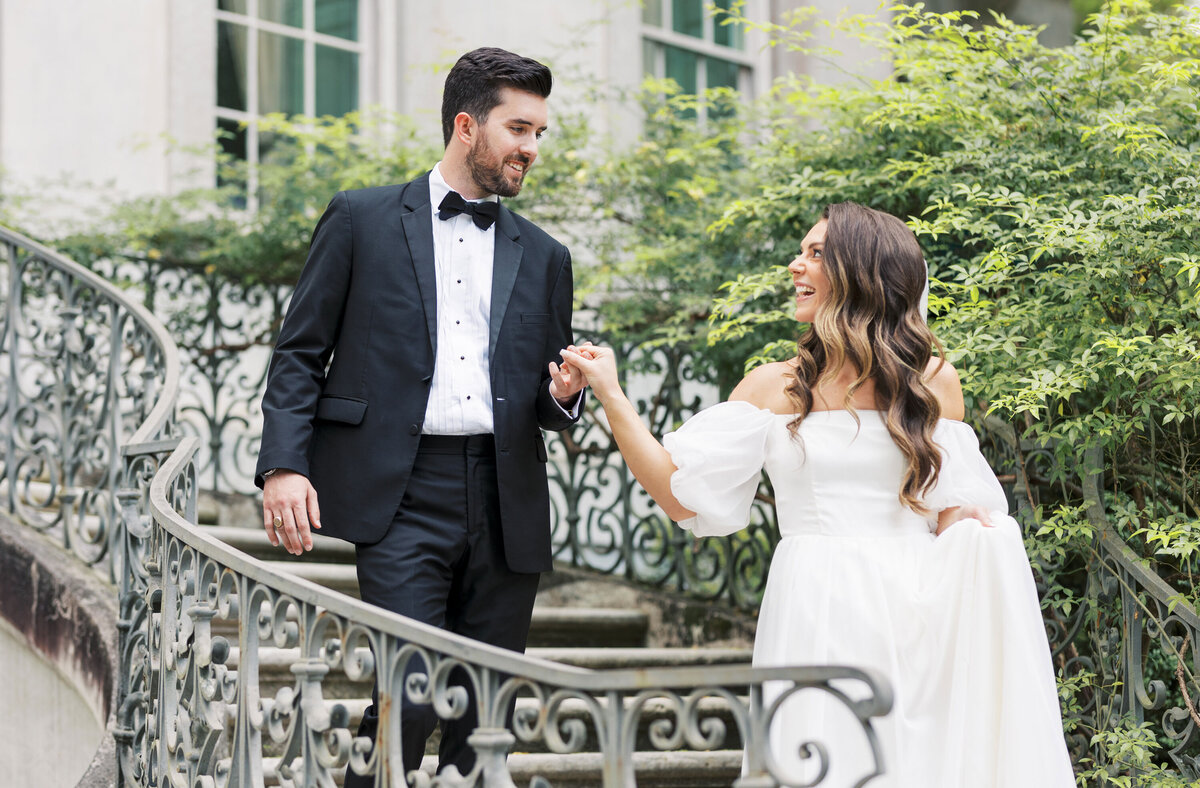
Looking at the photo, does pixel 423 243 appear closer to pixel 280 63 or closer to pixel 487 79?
pixel 487 79

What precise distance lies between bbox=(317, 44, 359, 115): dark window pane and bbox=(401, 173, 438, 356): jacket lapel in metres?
6.08

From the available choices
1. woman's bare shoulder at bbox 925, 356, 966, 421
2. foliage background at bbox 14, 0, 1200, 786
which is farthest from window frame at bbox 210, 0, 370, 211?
woman's bare shoulder at bbox 925, 356, 966, 421

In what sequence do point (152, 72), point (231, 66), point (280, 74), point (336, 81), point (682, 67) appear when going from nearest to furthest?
point (152, 72)
point (231, 66)
point (280, 74)
point (336, 81)
point (682, 67)

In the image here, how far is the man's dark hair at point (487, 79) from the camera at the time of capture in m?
3.10

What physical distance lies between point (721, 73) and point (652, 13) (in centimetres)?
86

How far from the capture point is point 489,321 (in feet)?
10.3

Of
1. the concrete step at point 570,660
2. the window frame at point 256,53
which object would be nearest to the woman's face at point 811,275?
the concrete step at point 570,660

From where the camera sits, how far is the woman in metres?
2.72

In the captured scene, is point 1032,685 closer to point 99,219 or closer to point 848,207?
point 848,207

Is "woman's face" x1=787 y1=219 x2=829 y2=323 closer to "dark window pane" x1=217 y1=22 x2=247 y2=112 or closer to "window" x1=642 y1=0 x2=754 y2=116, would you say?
"dark window pane" x1=217 y1=22 x2=247 y2=112

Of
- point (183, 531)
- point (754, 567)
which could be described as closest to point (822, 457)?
point (183, 531)

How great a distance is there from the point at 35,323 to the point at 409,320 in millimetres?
3106

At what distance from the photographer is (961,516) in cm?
292

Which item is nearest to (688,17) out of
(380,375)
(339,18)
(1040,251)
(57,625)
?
(339,18)
